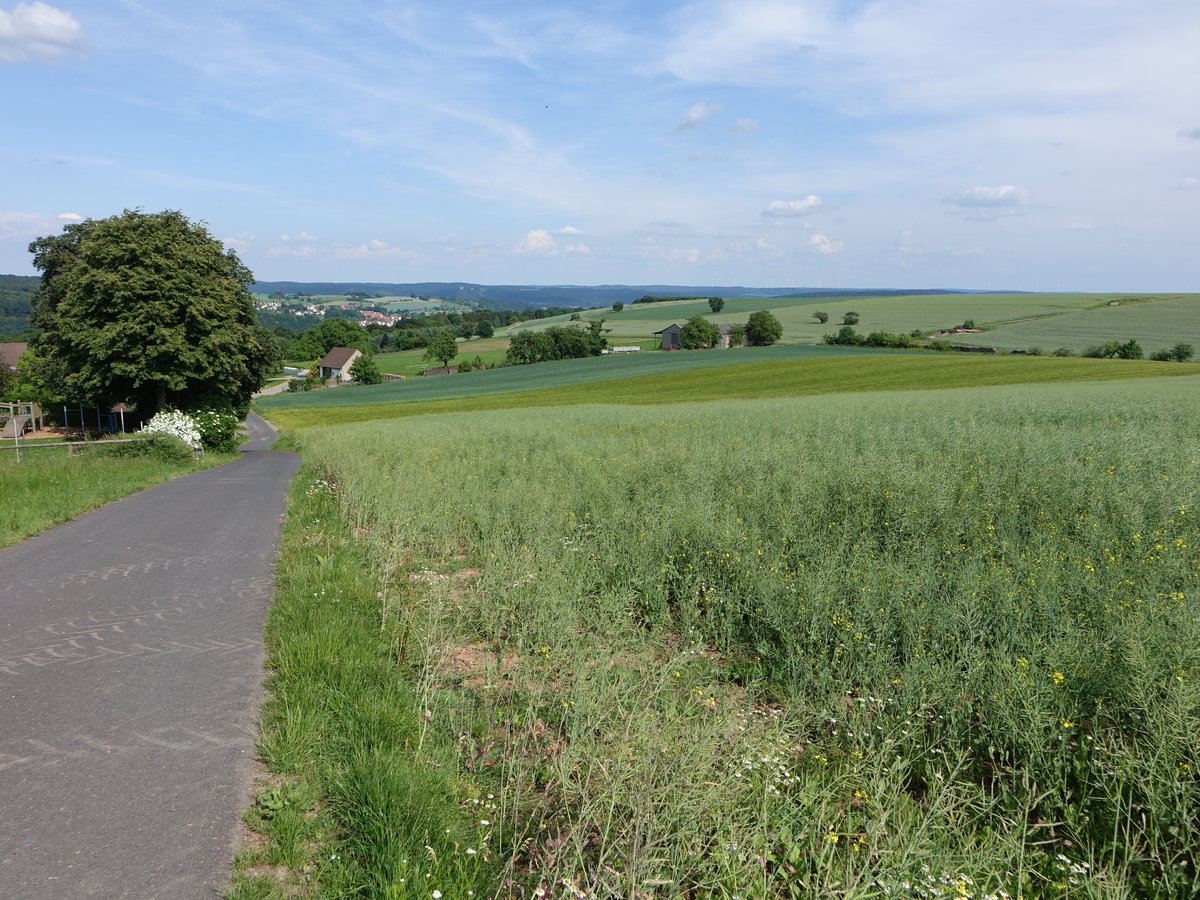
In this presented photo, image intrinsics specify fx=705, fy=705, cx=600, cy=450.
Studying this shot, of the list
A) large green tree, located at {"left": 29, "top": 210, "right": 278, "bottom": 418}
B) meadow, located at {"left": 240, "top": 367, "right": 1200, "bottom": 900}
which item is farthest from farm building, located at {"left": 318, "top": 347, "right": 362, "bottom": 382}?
meadow, located at {"left": 240, "top": 367, "right": 1200, "bottom": 900}

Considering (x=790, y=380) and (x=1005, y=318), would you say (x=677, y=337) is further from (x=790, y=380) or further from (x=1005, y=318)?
(x=790, y=380)

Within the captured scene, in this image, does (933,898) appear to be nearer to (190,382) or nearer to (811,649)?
(811,649)

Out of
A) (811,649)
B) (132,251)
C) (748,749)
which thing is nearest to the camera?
(748,749)

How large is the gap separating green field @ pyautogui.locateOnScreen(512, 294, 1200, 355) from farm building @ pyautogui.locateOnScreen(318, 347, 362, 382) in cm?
4177

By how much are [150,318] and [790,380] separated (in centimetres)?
Result: 4105

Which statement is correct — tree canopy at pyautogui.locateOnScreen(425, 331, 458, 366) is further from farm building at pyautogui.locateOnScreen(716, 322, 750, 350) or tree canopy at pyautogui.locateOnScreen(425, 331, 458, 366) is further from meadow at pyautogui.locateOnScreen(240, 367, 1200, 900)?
meadow at pyautogui.locateOnScreen(240, 367, 1200, 900)

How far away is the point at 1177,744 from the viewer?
151 inches

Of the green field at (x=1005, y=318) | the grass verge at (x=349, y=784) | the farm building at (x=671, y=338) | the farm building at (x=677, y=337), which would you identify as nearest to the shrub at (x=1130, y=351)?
the green field at (x=1005, y=318)

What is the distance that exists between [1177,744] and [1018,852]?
1187mm

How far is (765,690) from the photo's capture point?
5.47m

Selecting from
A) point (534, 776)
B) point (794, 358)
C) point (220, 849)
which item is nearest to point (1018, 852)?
point (534, 776)

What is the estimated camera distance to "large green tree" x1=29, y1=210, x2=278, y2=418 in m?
28.6

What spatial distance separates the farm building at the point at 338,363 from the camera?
11888cm

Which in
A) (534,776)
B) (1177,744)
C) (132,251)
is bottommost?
(534,776)
